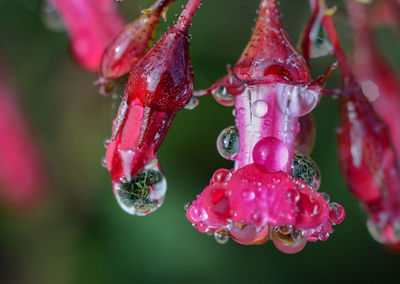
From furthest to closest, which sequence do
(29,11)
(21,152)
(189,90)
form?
(21,152) < (29,11) < (189,90)

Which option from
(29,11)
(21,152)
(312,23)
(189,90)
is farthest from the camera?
(21,152)

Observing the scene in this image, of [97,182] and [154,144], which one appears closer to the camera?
[154,144]

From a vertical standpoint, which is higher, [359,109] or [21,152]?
[359,109]

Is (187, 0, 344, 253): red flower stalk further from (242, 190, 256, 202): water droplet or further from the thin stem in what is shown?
the thin stem

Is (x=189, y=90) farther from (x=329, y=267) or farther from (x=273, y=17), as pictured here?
(x=329, y=267)

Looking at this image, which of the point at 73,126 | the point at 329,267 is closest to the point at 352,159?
the point at 329,267

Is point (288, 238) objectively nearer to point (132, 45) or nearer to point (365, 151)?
point (365, 151)

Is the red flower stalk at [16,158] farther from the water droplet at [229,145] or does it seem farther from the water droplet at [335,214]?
the water droplet at [335,214]
